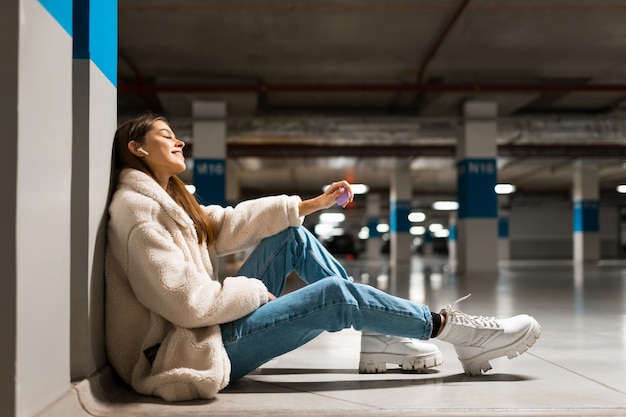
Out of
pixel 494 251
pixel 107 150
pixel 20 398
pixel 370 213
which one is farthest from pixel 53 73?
pixel 370 213

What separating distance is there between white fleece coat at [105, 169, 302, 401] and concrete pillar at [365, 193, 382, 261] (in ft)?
77.9

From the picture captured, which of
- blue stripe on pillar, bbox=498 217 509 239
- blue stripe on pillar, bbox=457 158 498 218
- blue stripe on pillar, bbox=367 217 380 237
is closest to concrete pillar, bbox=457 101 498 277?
blue stripe on pillar, bbox=457 158 498 218

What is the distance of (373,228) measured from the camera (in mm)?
29062

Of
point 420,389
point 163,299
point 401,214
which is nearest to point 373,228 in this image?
point 401,214

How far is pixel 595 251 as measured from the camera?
22.0 meters

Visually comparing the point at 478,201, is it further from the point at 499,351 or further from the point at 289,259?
the point at 289,259

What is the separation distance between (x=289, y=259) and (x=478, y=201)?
10.8 meters

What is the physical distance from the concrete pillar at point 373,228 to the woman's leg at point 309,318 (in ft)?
77.2

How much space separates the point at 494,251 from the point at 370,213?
59.3 feet

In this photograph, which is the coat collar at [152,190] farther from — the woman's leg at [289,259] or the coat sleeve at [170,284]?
the woman's leg at [289,259]

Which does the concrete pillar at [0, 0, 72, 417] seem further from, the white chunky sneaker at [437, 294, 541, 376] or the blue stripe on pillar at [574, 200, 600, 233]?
the blue stripe on pillar at [574, 200, 600, 233]

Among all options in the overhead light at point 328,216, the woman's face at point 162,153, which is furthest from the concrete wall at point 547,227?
the woman's face at point 162,153

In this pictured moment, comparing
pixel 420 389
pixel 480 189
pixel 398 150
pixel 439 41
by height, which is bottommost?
pixel 420 389

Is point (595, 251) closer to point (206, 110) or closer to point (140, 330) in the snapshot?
point (206, 110)
